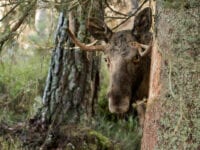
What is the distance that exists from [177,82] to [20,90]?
5035 millimetres

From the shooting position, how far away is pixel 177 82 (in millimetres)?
3311

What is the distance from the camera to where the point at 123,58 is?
5.75 meters

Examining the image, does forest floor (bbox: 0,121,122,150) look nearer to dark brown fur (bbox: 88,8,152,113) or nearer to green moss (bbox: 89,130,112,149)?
green moss (bbox: 89,130,112,149)

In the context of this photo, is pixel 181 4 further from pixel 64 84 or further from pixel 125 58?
pixel 64 84

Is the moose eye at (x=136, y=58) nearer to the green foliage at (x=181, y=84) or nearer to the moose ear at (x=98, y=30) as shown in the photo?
the moose ear at (x=98, y=30)

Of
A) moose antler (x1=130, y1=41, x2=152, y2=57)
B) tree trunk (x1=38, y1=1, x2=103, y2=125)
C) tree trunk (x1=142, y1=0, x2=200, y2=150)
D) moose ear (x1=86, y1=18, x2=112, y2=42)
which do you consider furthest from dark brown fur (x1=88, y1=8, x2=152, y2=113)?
tree trunk (x1=142, y1=0, x2=200, y2=150)

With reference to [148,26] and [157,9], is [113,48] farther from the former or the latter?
[157,9]

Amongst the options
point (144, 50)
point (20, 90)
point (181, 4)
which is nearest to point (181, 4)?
point (181, 4)

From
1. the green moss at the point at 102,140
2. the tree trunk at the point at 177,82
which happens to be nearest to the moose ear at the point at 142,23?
the green moss at the point at 102,140

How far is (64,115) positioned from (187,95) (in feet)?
11.8

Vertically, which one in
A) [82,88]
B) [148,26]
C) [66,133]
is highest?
[148,26]

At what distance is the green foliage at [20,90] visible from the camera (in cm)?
620

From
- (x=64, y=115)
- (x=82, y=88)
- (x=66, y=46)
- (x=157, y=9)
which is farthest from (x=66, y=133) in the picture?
(x=157, y=9)

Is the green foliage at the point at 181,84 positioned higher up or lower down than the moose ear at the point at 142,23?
lower down
